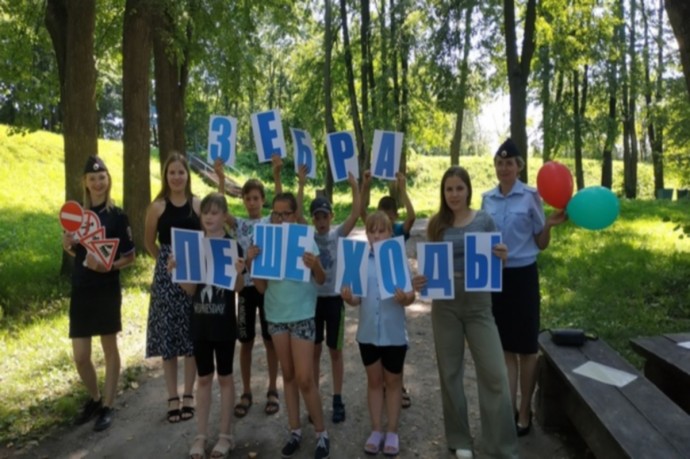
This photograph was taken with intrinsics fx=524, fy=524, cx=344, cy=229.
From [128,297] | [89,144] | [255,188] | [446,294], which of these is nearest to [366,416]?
[446,294]

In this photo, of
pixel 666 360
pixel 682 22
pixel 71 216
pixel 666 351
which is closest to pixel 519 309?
pixel 666 360

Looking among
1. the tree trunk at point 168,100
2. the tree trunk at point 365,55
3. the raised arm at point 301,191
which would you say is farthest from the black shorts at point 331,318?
the tree trunk at point 365,55

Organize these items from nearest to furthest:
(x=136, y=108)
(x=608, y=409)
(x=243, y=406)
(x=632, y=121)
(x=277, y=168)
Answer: (x=608, y=409)
(x=277, y=168)
(x=243, y=406)
(x=136, y=108)
(x=632, y=121)

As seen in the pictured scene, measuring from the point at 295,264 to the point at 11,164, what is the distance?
21.3m

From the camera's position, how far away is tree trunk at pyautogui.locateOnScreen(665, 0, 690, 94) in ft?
16.3

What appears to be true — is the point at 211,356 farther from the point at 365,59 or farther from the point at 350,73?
the point at 365,59

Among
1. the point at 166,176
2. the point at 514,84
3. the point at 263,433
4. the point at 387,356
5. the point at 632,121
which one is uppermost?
the point at 632,121

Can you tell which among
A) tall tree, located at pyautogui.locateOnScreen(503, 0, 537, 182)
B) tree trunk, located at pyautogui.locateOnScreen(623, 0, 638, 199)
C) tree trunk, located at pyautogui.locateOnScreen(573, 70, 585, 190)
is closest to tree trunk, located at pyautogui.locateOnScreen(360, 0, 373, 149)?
tree trunk, located at pyautogui.locateOnScreen(573, 70, 585, 190)

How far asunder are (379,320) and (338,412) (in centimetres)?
122

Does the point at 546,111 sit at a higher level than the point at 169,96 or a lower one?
higher

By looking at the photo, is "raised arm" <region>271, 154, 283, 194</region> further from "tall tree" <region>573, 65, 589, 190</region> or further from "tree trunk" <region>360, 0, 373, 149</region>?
"tall tree" <region>573, 65, 589, 190</region>

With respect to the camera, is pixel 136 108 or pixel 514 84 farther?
pixel 514 84

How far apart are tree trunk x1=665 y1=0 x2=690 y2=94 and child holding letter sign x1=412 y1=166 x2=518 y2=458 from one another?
3.09 metres

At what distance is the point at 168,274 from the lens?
4.51 m
